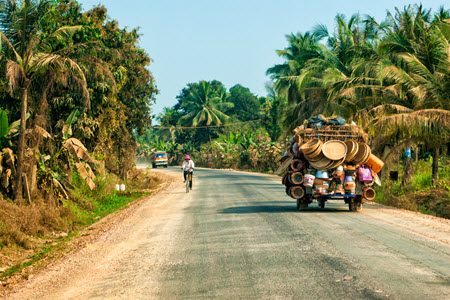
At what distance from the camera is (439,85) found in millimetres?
25000

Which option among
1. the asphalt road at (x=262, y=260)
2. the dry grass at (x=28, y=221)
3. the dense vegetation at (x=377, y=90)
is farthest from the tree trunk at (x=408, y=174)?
the dry grass at (x=28, y=221)

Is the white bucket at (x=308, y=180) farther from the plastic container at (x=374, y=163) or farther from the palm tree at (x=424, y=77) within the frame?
the palm tree at (x=424, y=77)

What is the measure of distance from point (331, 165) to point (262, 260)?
27.6 ft

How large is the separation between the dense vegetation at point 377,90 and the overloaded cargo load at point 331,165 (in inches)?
175

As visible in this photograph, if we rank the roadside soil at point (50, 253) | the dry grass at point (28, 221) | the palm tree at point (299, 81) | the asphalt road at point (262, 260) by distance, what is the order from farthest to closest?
1. the palm tree at point (299, 81)
2. the dry grass at point (28, 221)
3. the roadside soil at point (50, 253)
4. the asphalt road at point (262, 260)

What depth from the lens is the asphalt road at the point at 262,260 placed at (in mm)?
8828

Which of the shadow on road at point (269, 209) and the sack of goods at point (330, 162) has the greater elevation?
the sack of goods at point (330, 162)

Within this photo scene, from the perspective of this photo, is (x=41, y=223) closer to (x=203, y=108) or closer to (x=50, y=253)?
(x=50, y=253)

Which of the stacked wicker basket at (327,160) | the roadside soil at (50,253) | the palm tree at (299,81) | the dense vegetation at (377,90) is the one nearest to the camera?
the roadside soil at (50,253)

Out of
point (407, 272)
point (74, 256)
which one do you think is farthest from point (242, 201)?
point (407, 272)

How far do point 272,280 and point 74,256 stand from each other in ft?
17.3

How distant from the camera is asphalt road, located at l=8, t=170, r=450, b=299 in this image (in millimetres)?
8828

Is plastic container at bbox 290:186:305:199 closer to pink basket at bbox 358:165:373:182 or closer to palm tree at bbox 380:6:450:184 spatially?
pink basket at bbox 358:165:373:182

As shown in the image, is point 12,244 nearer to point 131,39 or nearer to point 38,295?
point 38,295
